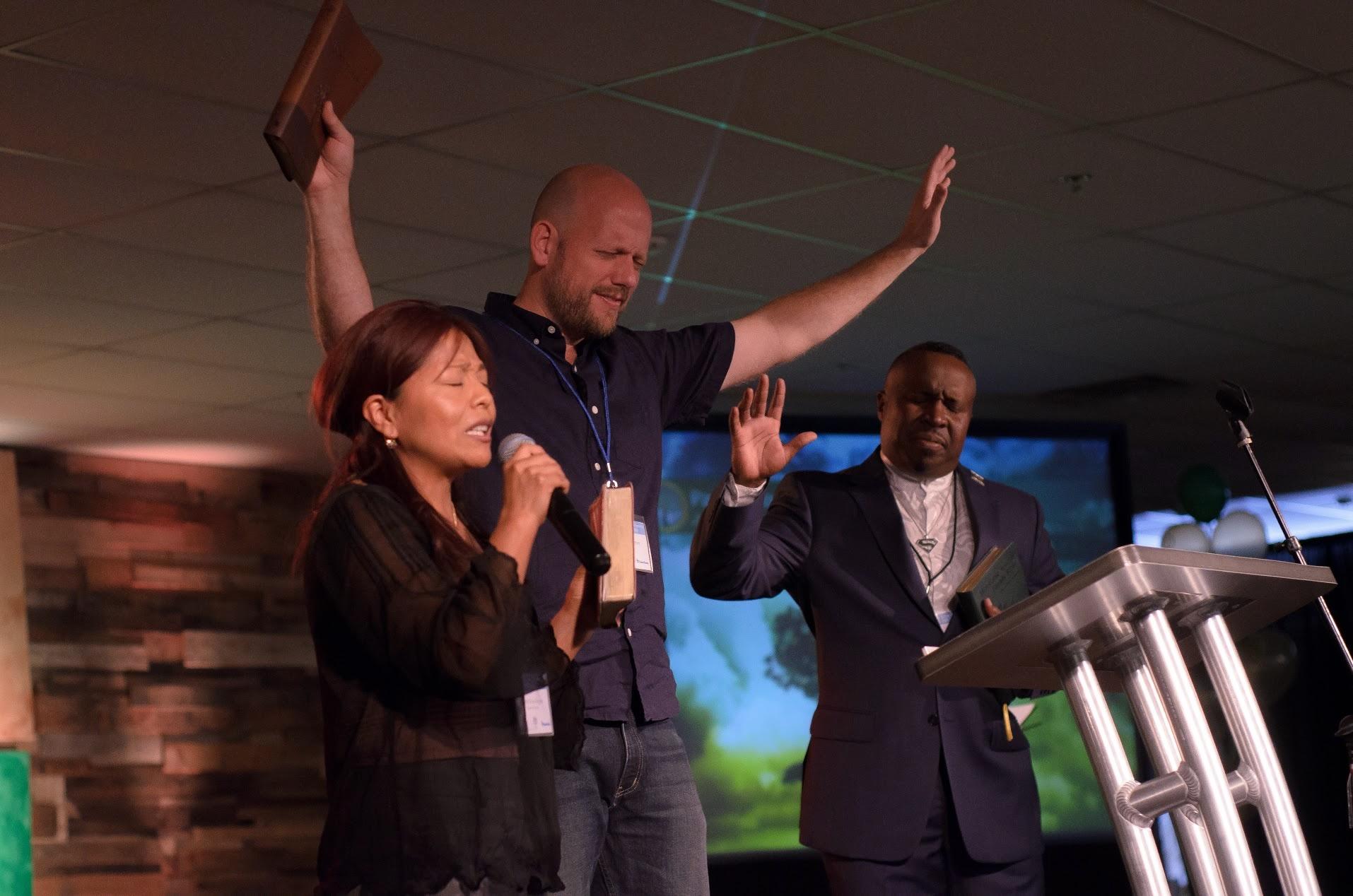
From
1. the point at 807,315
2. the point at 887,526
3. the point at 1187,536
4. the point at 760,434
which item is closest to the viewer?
the point at 760,434

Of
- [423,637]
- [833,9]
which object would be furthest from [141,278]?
[423,637]

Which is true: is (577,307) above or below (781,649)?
below

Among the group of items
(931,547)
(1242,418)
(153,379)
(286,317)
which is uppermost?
(153,379)

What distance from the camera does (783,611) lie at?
22.4 ft

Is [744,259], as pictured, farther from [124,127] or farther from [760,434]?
[760,434]

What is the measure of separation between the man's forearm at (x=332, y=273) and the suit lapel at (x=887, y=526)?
4.34 feet

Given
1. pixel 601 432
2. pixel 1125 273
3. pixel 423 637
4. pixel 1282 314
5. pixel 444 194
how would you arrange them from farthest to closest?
pixel 1282 314, pixel 1125 273, pixel 444 194, pixel 601 432, pixel 423 637

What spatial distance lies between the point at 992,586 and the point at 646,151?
2.09 metres

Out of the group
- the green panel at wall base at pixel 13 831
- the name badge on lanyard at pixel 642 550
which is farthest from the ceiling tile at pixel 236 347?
the name badge on lanyard at pixel 642 550

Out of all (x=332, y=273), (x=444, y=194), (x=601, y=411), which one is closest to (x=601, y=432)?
(x=601, y=411)

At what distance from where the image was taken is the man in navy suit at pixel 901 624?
9.59ft

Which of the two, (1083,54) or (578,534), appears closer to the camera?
(578,534)

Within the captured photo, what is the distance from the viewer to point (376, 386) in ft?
5.89

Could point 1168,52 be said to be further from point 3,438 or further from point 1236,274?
point 3,438
